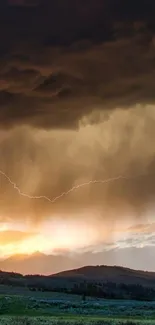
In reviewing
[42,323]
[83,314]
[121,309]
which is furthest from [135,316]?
[42,323]

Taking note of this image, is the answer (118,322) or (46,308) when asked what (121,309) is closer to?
(46,308)

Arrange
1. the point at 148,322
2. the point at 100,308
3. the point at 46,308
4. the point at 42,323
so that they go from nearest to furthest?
the point at 42,323
the point at 148,322
the point at 46,308
the point at 100,308

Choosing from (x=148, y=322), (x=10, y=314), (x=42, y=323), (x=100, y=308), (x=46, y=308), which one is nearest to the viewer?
(x=42, y=323)

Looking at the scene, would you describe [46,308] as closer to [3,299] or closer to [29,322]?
[3,299]

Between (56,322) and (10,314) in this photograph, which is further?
(10,314)

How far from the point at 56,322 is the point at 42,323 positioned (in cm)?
253

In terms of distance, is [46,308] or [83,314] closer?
[83,314]

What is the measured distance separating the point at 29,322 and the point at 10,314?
1618cm

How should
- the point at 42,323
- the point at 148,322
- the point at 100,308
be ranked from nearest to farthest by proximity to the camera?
the point at 42,323 → the point at 148,322 → the point at 100,308

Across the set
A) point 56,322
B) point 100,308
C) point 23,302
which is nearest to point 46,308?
point 23,302

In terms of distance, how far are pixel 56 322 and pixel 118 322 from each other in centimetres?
895

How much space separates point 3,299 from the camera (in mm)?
105375

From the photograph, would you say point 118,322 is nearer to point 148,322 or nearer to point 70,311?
point 148,322

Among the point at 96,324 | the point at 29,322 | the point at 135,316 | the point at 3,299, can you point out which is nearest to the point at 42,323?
the point at 29,322
